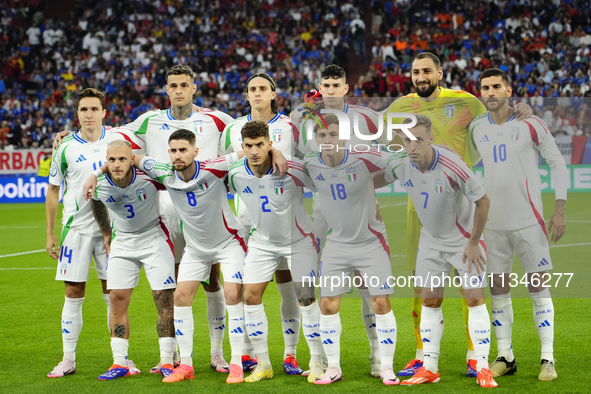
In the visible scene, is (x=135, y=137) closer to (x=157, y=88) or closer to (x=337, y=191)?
(x=337, y=191)

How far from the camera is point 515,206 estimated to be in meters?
5.46

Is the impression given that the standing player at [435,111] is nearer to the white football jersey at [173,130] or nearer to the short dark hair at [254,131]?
the short dark hair at [254,131]

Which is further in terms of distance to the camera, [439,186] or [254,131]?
[254,131]

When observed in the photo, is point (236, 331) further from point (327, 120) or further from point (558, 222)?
point (558, 222)

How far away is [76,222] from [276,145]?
1.85 m

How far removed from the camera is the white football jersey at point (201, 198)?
562 centimetres

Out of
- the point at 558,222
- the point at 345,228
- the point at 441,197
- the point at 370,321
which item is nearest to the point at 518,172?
the point at 558,222

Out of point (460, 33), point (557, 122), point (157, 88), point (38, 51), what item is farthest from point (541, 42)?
point (38, 51)

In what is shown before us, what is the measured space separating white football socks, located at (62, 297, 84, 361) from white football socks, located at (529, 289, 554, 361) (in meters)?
3.75

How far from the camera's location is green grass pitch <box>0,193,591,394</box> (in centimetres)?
539

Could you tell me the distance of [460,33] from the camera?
81.6 feet

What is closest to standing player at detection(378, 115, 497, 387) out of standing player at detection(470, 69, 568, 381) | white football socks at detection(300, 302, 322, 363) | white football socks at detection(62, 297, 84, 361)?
standing player at detection(470, 69, 568, 381)

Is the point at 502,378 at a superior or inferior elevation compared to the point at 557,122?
inferior

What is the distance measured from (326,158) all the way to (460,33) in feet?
68.8
